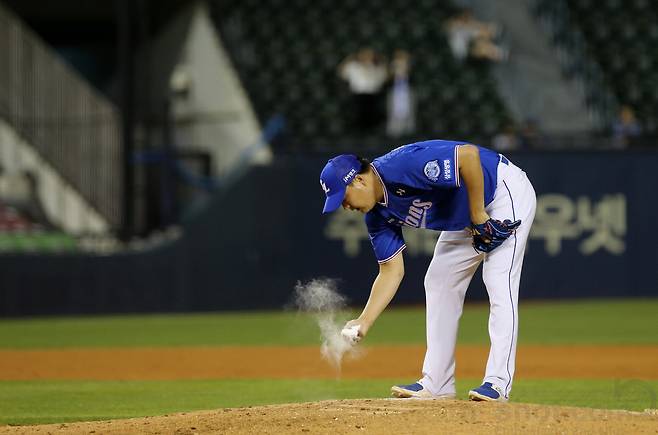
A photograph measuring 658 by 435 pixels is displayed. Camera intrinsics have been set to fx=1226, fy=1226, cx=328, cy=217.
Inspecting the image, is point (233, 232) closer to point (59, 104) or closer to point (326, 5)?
point (59, 104)

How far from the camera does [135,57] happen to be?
71.9 ft

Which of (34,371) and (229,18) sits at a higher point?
(229,18)

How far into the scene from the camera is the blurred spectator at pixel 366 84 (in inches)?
738

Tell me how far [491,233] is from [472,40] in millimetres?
14033

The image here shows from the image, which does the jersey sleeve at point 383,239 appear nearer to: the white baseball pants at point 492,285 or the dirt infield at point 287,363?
the white baseball pants at point 492,285

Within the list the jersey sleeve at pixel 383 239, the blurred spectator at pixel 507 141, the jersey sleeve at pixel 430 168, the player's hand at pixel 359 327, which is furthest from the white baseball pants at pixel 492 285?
the blurred spectator at pixel 507 141

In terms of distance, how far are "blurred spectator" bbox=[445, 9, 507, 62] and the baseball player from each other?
43.6 ft

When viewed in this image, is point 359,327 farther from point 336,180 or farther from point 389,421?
point 336,180

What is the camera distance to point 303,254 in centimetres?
1652

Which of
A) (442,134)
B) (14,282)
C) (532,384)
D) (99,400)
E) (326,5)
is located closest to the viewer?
(99,400)

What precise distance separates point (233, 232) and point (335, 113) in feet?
12.7

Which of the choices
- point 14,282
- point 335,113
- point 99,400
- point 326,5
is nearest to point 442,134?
point 335,113

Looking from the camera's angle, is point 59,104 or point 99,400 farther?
point 59,104

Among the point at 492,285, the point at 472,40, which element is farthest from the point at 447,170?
the point at 472,40
